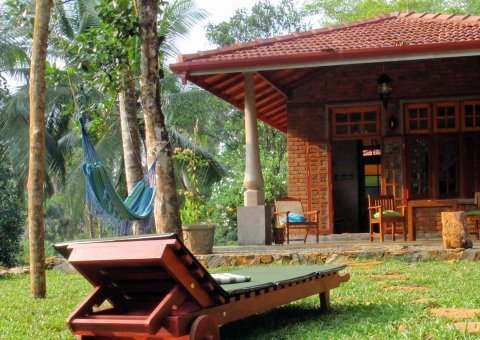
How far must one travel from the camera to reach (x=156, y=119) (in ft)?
24.6

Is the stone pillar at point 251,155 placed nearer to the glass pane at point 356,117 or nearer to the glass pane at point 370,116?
the glass pane at point 356,117

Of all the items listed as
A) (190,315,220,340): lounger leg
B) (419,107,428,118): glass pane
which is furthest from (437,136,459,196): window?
(190,315,220,340): lounger leg

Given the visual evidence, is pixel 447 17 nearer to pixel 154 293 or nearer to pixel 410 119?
pixel 410 119

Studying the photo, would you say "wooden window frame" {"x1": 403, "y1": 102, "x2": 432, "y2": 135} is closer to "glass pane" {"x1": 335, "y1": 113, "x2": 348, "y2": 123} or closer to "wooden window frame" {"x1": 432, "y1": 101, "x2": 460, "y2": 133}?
"wooden window frame" {"x1": 432, "y1": 101, "x2": 460, "y2": 133}

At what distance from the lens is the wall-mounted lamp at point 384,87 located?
43.4 feet

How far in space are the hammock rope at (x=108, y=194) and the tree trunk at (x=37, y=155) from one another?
1.57m

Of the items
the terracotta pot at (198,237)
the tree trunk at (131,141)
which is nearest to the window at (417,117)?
the terracotta pot at (198,237)

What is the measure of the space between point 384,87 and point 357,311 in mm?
8042

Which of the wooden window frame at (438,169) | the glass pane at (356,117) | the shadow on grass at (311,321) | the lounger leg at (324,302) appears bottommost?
the shadow on grass at (311,321)

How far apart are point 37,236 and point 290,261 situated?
3.75 meters

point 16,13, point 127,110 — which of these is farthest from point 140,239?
point 127,110

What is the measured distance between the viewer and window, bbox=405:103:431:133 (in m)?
13.4

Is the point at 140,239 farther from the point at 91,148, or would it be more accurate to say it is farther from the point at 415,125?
the point at 415,125

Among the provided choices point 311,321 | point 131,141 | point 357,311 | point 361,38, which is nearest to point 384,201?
point 361,38
